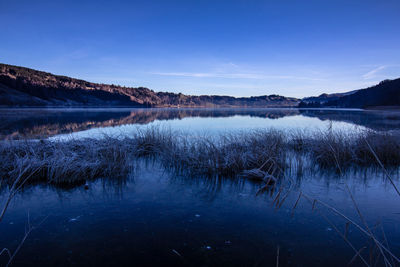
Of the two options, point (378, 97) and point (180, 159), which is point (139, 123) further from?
point (378, 97)

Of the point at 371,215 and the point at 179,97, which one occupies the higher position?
the point at 179,97

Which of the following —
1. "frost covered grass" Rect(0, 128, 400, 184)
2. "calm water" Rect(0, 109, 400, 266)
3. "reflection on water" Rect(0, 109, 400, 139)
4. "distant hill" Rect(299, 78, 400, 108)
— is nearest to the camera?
"calm water" Rect(0, 109, 400, 266)

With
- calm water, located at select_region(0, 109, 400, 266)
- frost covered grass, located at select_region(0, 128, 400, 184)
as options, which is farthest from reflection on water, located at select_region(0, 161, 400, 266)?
frost covered grass, located at select_region(0, 128, 400, 184)

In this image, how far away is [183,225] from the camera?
3.73 metres

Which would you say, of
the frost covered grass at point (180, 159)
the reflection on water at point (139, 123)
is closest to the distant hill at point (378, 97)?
the reflection on water at point (139, 123)

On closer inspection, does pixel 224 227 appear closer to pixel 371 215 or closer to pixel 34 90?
pixel 371 215

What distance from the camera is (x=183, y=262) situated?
2.85 m

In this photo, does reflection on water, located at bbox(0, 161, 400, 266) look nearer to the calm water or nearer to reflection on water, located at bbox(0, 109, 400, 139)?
the calm water

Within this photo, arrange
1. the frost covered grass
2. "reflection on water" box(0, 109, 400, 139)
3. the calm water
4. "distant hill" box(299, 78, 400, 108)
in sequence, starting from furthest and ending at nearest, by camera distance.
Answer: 1. "distant hill" box(299, 78, 400, 108)
2. "reflection on water" box(0, 109, 400, 139)
3. the frost covered grass
4. the calm water

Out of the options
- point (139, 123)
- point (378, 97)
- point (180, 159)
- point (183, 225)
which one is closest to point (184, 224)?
point (183, 225)

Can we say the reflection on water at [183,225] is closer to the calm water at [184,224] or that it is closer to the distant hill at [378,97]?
the calm water at [184,224]

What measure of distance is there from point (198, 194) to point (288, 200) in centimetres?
205

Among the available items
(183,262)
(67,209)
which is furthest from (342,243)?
(67,209)

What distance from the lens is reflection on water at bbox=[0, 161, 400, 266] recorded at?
295 centimetres
